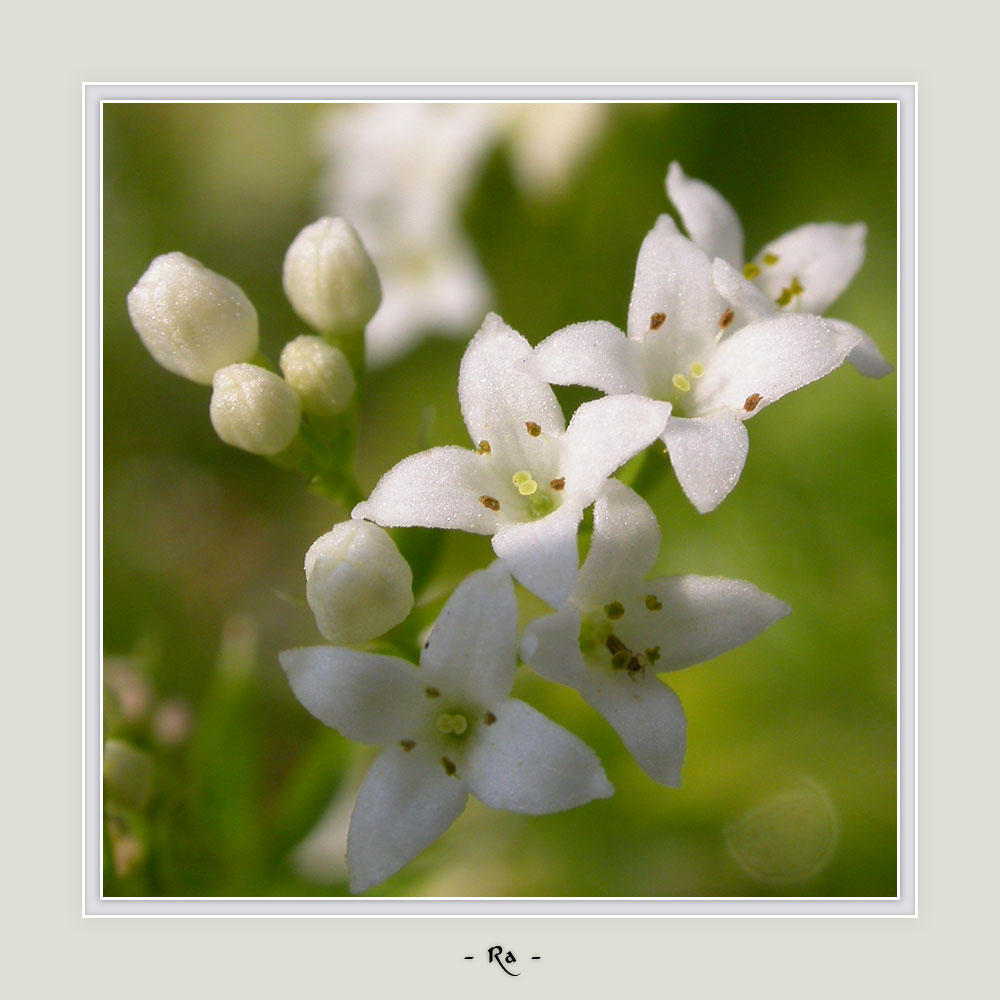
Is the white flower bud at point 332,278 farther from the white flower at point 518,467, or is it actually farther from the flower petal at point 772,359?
the flower petal at point 772,359

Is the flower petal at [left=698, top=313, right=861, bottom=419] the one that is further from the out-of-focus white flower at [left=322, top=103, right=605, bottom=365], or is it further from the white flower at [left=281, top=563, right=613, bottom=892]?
the out-of-focus white flower at [left=322, top=103, right=605, bottom=365]

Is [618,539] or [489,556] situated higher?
[618,539]

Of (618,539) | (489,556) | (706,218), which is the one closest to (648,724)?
(618,539)

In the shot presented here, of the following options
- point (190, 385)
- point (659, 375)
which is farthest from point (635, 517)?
point (190, 385)

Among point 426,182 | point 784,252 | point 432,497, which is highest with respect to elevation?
point 426,182

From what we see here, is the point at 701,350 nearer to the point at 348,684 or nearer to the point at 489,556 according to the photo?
the point at 348,684

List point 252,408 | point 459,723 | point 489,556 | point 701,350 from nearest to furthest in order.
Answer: point 459,723
point 252,408
point 701,350
point 489,556

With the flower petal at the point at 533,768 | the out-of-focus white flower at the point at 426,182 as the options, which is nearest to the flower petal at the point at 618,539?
the flower petal at the point at 533,768

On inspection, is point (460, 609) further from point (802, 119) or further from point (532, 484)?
point (802, 119)
